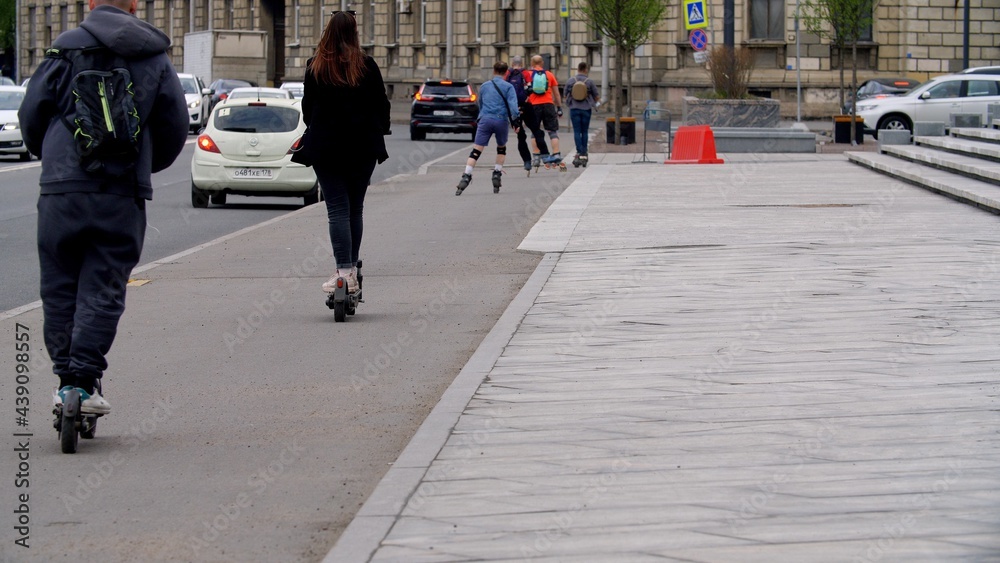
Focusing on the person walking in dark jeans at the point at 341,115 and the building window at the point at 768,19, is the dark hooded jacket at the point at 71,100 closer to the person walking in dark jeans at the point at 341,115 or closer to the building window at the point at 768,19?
the person walking in dark jeans at the point at 341,115

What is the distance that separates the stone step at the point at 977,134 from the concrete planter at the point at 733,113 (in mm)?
7786

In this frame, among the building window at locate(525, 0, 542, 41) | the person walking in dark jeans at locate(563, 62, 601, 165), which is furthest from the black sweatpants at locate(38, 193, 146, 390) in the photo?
the building window at locate(525, 0, 542, 41)

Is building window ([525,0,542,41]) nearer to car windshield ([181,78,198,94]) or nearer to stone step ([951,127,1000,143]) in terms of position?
car windshield ([181,78,198,94])

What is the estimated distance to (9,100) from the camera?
32.7 metres

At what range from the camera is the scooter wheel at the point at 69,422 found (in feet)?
18.9

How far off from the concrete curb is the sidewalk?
1cm

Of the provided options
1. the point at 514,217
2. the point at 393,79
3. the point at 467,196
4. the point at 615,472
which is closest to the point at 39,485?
the point at 615,472

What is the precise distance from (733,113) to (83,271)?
2777cm

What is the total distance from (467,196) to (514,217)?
3.62 metres

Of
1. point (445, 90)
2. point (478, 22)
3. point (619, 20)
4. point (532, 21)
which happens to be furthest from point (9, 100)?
point (478, 22)

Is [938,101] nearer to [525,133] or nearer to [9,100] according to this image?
[525,133]

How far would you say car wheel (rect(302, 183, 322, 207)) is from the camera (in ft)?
64.1

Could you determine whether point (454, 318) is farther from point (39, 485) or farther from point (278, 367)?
point (39, 485)

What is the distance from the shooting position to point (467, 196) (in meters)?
20.0
